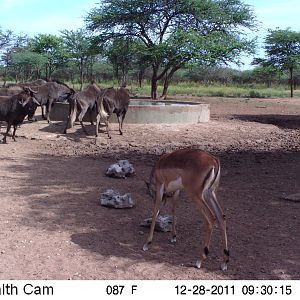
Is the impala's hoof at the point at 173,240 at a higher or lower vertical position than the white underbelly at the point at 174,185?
lower

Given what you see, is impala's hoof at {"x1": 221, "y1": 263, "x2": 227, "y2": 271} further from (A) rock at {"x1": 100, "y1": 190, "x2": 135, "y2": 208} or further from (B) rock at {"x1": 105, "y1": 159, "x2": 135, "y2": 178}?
(B) rock at {"x1": 105, "y1": 159, "x2": 135, "y2": 178}

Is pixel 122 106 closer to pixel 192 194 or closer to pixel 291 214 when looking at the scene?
pixel 291 214

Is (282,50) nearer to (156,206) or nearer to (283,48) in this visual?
(283,48)

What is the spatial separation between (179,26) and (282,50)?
17.1 m

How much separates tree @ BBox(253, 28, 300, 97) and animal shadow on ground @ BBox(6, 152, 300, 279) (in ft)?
107

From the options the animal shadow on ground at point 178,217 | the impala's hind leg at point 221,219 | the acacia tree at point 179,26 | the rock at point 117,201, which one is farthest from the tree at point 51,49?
the impala's hind leg at point 221,219

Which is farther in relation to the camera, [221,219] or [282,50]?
[282,50]

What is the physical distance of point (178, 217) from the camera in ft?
20.2

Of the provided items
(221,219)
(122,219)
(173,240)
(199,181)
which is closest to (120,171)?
(122,219)

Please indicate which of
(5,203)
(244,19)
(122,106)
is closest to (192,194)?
(5,203)

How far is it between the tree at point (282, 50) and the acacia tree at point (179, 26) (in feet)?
42.8

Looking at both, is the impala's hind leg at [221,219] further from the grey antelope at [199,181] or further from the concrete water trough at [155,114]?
the concrete water trough at [155,114]

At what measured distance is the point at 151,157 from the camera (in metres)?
10.6

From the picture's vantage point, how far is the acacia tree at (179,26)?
Answer: 2459 cm
